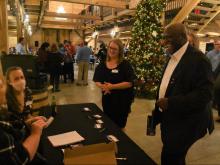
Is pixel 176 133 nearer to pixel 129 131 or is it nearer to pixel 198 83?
pixel 198 83

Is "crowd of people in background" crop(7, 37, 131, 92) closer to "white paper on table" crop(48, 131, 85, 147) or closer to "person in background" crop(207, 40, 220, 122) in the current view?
"person in background" crop(207, 40, 220, 122)

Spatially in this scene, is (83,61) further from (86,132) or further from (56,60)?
(86,132)

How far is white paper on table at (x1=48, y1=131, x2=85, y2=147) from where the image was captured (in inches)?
69.7

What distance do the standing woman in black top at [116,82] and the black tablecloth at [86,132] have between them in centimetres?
26

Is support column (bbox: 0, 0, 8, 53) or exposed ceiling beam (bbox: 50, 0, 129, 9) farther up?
exposed ceiling beam (bbox: 50, 0, 129, 9)

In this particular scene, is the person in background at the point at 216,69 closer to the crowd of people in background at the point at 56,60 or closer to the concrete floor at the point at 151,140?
the concrete floor at the point at 151,140

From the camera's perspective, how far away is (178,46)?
6.11ft

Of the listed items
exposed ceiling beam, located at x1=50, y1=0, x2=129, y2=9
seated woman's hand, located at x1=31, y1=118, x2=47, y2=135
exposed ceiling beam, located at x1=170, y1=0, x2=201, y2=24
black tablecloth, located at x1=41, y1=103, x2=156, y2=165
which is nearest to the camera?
seated woman's hand, located at x1=31, y1=118, x2=47, y2=135

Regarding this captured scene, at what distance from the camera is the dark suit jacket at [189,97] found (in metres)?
1.76

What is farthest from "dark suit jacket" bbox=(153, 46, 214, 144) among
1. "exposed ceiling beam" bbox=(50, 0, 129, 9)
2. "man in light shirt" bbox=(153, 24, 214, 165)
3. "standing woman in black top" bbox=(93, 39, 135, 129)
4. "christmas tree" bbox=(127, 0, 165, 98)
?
"exposed ceiling beam" bbox=(50, 0, 129, 9)

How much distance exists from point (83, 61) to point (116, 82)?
5.75m

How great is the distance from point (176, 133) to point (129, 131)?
2160 millimetres

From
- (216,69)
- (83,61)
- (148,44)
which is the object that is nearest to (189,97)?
(216,69)

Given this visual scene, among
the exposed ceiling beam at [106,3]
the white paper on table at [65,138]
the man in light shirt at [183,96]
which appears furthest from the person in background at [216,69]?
the exposed ceiling beam at [106,3]
